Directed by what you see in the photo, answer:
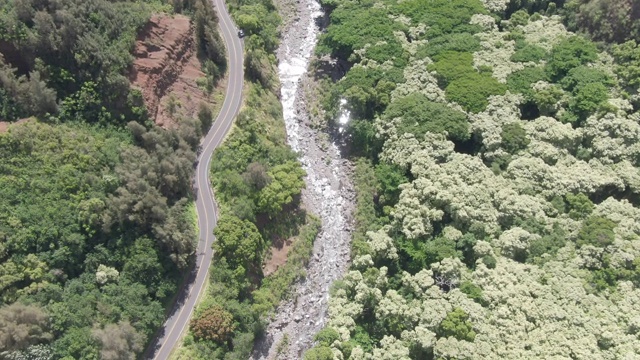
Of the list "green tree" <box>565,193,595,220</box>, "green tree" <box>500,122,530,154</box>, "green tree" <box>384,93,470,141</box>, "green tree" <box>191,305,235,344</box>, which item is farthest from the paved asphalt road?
"green tree" <box>565,193,595,220</box>

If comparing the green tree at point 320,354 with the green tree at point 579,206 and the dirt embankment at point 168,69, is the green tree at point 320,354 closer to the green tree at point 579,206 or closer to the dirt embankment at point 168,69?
the green tree at point 579,206

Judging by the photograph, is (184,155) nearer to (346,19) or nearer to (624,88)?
(346,19)

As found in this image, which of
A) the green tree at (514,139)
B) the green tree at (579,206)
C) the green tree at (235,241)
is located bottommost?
the green tree at (235,241)

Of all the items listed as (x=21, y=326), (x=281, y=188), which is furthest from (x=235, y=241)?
(x=21, y=326)

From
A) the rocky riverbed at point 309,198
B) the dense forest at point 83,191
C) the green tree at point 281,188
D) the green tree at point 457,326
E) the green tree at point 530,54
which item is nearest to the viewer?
the dense forest at point 83,191

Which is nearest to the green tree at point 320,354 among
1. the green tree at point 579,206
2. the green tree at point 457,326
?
the green tree at point 457,326

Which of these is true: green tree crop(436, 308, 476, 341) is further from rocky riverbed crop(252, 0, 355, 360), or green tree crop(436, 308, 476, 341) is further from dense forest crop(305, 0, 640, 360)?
rocky riverbed crop(252, 0, 355, 360)
